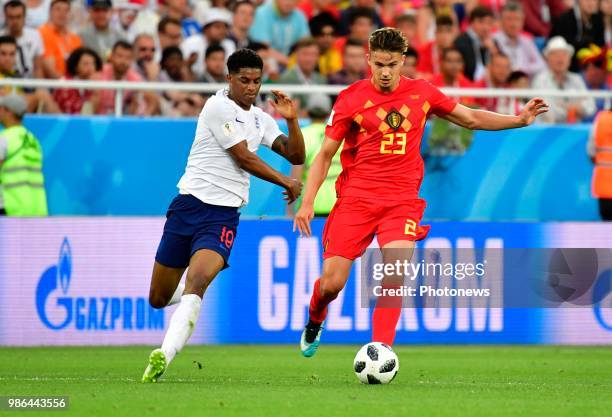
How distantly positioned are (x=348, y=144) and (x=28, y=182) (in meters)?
6.11

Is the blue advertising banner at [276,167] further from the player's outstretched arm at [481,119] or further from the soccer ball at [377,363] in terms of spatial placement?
the soccer ball at [377,363]

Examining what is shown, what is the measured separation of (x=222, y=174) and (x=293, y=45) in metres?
8.73

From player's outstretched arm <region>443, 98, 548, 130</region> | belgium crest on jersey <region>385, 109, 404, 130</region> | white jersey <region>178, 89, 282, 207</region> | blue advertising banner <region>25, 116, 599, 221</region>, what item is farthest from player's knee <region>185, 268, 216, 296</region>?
blue advertising banner <region>25, 116, 599, 221</region>

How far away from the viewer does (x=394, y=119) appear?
1028 centimetres

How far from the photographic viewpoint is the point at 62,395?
914 cm

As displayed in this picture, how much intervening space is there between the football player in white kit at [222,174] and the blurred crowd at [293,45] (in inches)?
234

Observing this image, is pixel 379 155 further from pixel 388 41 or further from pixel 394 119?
pixel 388 41

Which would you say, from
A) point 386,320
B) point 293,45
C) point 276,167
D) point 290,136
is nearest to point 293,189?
point 290,136

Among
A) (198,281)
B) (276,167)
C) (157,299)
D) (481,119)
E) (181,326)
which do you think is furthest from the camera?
(276,167)

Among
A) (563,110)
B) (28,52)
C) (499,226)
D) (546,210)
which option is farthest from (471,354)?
(28,52)

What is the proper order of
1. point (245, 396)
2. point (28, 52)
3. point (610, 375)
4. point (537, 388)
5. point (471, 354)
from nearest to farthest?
point (245, 396), point (537, 388), point (610, 375), point (471, 354), point (28, 52)

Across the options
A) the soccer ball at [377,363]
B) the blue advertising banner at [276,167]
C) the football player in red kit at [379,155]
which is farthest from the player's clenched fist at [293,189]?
the blue advertising banner at [276,167]

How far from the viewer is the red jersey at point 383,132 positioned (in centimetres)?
1029

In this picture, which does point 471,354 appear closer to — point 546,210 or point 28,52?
point 546,210
